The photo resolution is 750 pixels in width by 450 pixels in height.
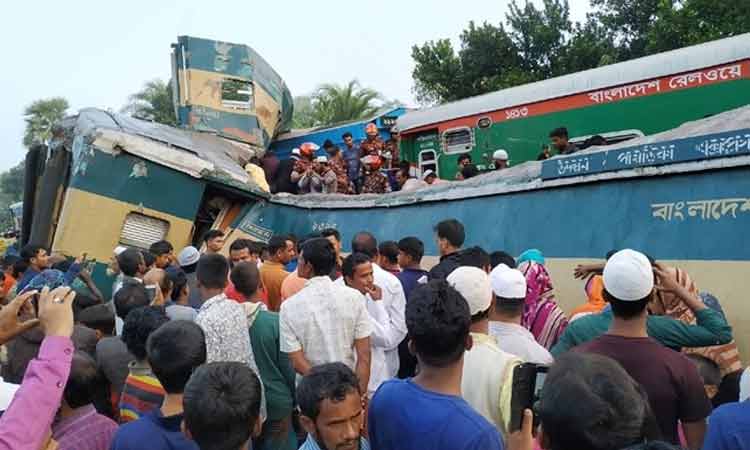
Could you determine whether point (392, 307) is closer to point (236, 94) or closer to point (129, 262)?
point (129, 262)

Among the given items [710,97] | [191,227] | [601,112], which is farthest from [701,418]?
[191,227]

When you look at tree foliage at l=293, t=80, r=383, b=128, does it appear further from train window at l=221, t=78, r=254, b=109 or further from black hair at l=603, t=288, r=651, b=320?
black hair at l=603, t=288, r=651, b=320

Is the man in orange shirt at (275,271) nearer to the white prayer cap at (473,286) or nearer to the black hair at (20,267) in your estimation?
the white prayer cap at (473,286)

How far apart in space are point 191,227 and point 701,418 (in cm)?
882

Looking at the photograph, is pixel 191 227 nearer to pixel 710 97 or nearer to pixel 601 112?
pixel 601 112

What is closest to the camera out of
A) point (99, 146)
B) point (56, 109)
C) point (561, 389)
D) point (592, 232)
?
point (561, 389)

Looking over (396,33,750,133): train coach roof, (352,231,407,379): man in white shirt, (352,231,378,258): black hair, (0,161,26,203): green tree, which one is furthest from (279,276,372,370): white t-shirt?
(0,161,26,203): green tree

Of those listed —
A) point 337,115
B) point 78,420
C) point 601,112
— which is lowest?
point 78,420

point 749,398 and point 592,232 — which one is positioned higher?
point 592,232

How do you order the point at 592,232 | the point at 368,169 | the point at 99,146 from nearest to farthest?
the point at 592,232 → the point at 99,146 → the point at 368,169

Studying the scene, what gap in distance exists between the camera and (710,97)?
7.86 meters

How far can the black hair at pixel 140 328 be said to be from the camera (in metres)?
3.38

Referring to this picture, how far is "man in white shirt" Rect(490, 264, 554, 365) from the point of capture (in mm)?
3250

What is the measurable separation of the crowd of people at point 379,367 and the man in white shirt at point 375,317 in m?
0.01
